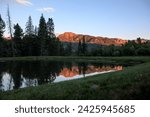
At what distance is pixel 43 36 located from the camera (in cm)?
7719

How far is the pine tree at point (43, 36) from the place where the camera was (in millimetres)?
75438

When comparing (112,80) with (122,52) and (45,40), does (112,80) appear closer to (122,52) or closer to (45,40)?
(122,52)

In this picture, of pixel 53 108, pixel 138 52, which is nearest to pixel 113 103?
pixel 53 108

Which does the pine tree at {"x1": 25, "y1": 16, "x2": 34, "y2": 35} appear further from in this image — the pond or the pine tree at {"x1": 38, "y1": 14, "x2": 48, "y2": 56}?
the pond

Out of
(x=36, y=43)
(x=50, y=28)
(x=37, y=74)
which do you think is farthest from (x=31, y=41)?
(x=37, y=74)

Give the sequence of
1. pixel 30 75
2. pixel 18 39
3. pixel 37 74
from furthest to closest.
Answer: pixel 18 39, pixel 37 74, pixel 30 75

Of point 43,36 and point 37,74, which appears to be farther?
point 43,36

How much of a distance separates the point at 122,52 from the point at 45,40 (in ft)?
81.1

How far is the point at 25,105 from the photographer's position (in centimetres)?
984

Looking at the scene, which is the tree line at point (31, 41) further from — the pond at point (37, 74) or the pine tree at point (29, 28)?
the pond at point (37, 74)

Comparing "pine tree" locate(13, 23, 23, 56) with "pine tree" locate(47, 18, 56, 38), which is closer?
"pine tree" locate(13, 23, 23, 56)

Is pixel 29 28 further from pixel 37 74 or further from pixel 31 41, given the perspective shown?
pixel 37 74

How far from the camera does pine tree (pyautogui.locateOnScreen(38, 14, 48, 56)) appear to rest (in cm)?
7544

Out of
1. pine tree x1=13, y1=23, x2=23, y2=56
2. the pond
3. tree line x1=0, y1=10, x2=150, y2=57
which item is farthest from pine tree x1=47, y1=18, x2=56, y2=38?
the pond
